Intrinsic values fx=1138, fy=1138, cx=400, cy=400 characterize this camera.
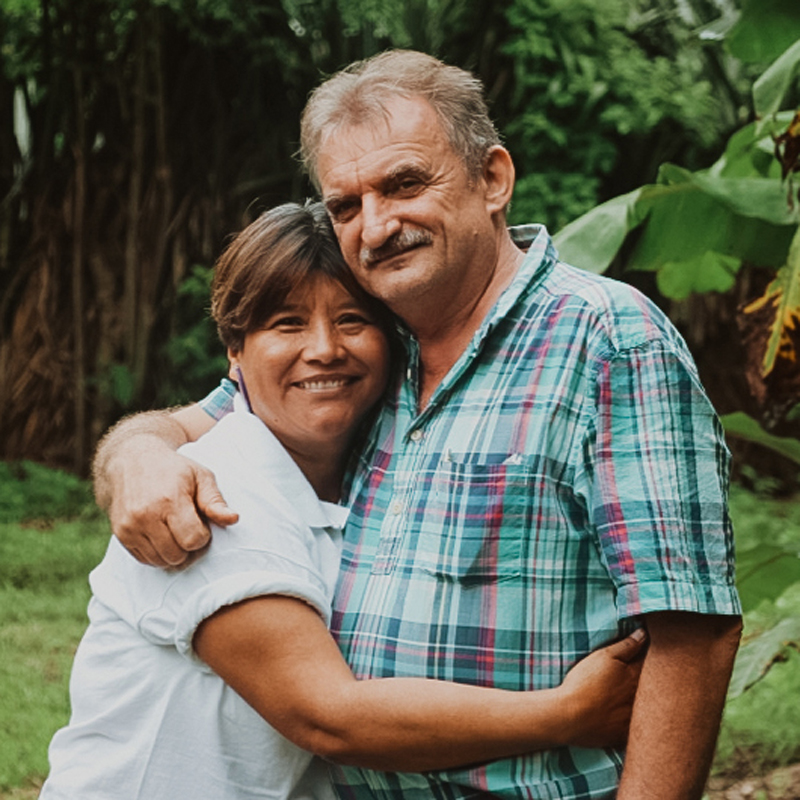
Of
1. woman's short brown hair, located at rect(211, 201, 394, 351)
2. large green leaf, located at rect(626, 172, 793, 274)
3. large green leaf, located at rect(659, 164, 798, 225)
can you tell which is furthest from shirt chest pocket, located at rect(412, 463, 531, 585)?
large green leaf, located at rect(626, 172, 793, 274)

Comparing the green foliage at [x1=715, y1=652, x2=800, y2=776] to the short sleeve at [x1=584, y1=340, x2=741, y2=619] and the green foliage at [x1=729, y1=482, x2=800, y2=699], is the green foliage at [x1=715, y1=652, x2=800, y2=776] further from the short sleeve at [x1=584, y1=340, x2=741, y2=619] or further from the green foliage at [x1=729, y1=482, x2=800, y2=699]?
the short sleeve at [x1=584, y1=340, x2=741, y2=619]

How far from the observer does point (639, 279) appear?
9016 millimetres

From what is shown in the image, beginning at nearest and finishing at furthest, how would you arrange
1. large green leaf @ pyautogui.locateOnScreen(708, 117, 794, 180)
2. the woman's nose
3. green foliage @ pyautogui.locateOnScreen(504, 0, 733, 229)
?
1. the woman's nose
2. large green leaf @ pyautogui.locateOnScreen(708, 117, 794, 180)
3. green foliage @ pyautogui.locateOnScreen(504, 0, 733, 229)

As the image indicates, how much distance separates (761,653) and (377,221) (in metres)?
2.05

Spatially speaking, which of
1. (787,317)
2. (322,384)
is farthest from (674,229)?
(322,384)

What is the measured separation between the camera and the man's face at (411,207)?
6.93 feet

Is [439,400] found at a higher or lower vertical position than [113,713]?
higher

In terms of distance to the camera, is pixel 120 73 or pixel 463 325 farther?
pixel 120 73

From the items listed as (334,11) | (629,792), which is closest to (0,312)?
(334,11)

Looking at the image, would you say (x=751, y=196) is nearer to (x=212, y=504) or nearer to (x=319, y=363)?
(x=319, y=363)

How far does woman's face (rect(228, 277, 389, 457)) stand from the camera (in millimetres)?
2236

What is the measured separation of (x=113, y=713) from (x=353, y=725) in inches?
18.8

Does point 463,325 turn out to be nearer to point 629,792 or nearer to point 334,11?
point 629,792

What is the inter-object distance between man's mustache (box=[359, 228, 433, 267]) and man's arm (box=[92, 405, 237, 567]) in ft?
1.66
